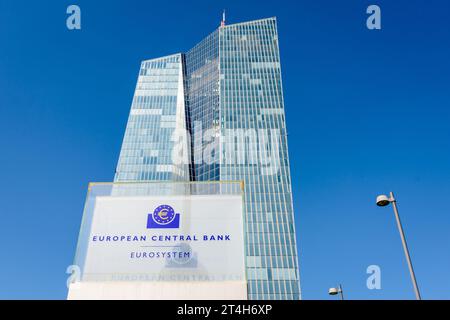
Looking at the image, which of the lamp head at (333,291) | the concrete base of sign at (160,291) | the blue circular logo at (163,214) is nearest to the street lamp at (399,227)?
the concrete base of sign at (160,291)

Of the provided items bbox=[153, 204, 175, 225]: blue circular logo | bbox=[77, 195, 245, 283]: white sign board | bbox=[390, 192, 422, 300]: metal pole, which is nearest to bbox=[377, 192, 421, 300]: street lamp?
bbox=[390, 192, 422, 300]: metal pole

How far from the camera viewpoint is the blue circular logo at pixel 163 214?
2056 centimetres

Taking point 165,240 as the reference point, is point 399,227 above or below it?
below

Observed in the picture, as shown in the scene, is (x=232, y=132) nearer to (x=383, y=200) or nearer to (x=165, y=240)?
(x=165, y=240)

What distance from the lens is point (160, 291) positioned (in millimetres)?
18406

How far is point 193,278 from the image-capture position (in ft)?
62.5

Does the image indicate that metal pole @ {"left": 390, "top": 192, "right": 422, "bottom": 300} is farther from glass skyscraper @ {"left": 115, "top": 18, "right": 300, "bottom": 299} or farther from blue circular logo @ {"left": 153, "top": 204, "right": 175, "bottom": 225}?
glass skyscraper @ {"left": 115, "top": 18, "right": 300, "bottom": 299}

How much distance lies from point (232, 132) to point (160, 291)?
102 meters

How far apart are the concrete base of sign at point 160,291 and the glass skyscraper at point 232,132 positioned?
8253 cm

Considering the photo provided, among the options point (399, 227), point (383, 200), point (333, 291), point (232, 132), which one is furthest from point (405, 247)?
point (232, 132)

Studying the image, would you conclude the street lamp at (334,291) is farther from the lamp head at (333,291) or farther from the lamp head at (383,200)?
the lamp head at (383,200)

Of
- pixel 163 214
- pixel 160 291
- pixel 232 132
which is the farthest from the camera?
pixel 232 132
